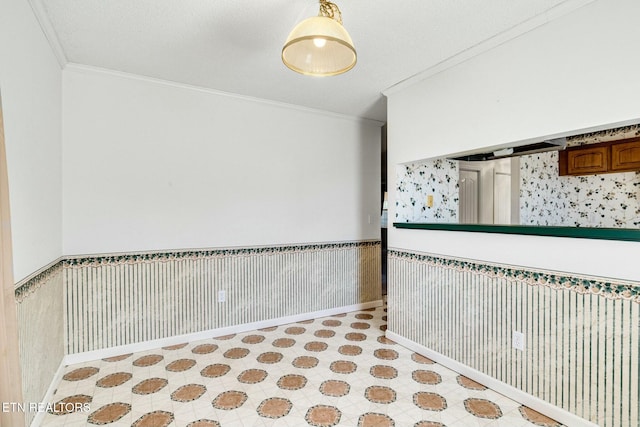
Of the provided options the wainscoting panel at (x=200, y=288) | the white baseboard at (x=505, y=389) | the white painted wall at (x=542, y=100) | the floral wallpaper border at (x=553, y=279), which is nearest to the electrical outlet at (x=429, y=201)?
the white painted wall at (x=542, y=100)

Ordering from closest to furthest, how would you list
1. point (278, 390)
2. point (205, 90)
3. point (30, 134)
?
point (30, 134) → point (278, 390) → point (205, 90)

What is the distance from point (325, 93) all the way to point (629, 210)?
3314 millimetres

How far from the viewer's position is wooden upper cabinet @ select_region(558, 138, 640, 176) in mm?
3133

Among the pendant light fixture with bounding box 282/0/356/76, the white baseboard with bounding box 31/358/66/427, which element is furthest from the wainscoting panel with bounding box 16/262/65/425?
the pendant light fixture with bounding box 282/0/356/76

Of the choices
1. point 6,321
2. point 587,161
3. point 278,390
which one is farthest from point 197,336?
point 587,161

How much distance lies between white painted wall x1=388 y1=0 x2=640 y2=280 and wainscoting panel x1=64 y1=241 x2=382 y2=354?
153 cm

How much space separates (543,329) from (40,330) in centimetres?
323

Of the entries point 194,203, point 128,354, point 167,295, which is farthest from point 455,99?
point 128,354

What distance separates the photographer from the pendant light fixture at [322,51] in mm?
1501

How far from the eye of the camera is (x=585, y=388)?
1.89 m

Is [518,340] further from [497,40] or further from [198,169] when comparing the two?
[198,169]

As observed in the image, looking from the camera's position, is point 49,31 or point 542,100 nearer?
point 542,100

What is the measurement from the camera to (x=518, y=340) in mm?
2215

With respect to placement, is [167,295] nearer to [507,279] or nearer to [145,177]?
[145,177]
